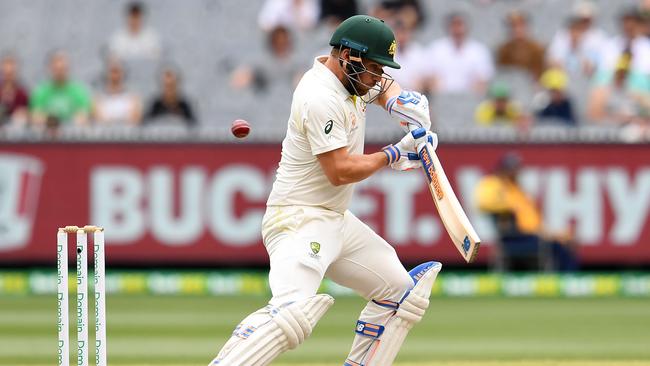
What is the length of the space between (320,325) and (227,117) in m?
3.77

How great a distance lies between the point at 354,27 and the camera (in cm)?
511

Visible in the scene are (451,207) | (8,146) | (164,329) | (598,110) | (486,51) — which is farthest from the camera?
(486,51)

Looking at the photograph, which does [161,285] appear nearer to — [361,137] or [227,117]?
[227,117]

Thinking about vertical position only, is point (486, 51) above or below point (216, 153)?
above

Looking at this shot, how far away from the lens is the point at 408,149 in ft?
17.0

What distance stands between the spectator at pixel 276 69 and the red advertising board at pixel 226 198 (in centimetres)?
150

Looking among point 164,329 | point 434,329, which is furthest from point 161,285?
point 434,329

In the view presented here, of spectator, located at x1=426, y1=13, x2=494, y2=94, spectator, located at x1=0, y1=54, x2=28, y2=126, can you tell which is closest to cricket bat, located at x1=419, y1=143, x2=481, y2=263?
spectator, located at x1=0, y1=54, x2=28, y2=126

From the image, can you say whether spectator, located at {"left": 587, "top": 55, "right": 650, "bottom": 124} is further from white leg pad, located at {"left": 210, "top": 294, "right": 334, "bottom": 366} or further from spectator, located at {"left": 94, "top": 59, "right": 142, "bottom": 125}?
white leg pad, located at {"left": 210, "top": 294, "right": 334, "bottom": 366}

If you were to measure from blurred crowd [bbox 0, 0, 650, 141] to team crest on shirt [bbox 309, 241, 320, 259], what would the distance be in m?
5.88

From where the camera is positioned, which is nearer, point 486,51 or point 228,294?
point 228,294

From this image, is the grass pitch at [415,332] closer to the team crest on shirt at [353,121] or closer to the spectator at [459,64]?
the team crest on shirt at [353,121]

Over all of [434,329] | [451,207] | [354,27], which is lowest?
[434,329]

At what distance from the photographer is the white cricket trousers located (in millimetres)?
5016
